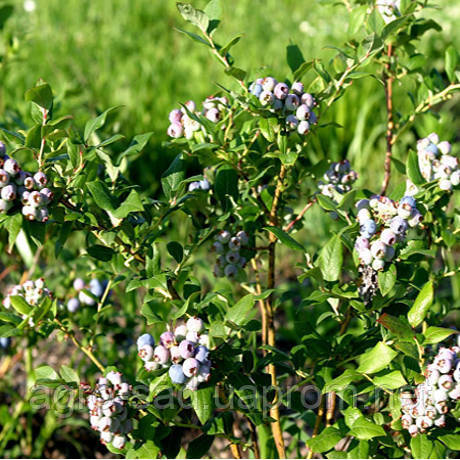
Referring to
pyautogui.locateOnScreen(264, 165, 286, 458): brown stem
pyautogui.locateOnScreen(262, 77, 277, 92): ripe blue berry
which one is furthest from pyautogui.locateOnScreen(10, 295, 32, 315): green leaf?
pyautogui.locateOnScreen(262, 77, 277, 92): ripe blue berry

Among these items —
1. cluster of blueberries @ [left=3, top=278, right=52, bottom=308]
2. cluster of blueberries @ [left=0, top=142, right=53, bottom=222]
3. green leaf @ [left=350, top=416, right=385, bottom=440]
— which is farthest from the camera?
cluster of blueberries @ [left=3, top=278, right=52, bottom=308]

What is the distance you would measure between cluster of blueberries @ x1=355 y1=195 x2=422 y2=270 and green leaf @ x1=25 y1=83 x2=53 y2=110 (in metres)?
0.48

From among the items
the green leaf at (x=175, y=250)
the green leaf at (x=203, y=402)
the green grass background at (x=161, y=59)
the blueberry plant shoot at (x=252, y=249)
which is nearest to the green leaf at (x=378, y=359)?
the blueberry plant shoot at (x=252, y=249)

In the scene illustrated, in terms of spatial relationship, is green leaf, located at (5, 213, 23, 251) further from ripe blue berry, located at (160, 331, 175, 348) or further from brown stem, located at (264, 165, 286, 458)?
brown stem, located at (264, 165, 286, 458)

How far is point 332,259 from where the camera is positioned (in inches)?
38.9

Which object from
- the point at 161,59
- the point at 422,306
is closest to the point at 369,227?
the point at 422,306

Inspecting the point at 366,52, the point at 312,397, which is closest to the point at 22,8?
the point at 312,397

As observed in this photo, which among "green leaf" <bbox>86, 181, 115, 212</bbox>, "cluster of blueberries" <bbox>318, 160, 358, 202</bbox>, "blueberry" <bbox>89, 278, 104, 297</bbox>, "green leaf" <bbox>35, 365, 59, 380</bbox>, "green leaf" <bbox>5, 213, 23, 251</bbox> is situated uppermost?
"green leaf" <bbox>86, 181, 115, 212</bbox>

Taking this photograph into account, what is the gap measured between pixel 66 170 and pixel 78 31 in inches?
145

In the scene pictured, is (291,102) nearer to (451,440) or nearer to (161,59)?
(451,440)

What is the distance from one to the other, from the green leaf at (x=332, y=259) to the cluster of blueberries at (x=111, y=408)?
356mm

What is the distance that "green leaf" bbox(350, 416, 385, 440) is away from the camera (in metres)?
0.92

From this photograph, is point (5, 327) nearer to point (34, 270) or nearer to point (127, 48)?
point (34, 270)

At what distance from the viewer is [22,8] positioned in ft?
14.4
